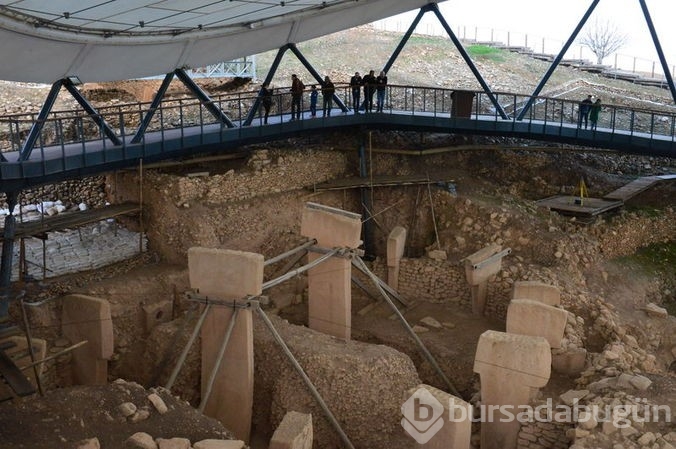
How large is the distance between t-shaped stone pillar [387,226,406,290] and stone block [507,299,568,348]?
15.1 feet

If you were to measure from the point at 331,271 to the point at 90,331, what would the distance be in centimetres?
418

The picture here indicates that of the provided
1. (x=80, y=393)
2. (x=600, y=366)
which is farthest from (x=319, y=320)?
(x=80, y=393)

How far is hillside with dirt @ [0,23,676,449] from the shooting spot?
930 centimetres

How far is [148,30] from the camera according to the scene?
13.2 m

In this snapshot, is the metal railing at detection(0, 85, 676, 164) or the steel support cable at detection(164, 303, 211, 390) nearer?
the steel support cable at detection(164, 303, 211, 390)

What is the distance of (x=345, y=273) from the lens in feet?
42.1

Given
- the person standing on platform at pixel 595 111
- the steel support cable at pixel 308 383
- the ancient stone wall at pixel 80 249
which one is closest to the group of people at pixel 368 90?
the person standing on platform at pixel 595 111

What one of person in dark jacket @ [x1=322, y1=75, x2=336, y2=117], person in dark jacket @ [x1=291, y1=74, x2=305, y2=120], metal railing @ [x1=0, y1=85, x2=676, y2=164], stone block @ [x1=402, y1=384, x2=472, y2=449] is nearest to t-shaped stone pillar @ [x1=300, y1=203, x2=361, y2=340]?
metal railing @ [x1=0, y1=85, x2=676, y2=164]

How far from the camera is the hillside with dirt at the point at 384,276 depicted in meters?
9.30

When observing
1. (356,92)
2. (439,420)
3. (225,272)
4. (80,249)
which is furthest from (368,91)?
(439,420)

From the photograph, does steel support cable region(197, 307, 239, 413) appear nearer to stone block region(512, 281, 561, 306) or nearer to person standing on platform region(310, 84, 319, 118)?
stone block region(512, 281, 561, 306)

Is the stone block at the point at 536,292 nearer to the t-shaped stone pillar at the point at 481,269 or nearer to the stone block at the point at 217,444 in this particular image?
the t-shaped stone pillar at the point at 481,269

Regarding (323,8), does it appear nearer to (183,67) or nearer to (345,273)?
(183,67)

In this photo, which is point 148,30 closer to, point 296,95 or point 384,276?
point 296,95
